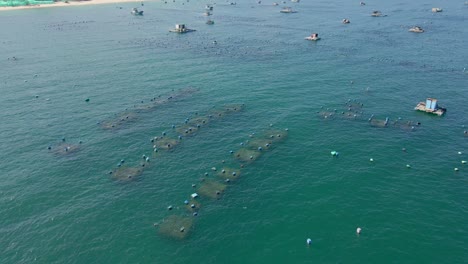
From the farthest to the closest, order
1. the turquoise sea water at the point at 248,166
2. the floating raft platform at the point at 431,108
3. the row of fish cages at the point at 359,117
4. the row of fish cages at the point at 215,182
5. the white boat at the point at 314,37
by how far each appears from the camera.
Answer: the white boat at the point at 314,37 < the floating raft platform at the point at 431,108 < the row of fish cages at the point at 359,117 < the row of fish cages at the point at 215,182 < the turquoise sea water at the point at 248,166

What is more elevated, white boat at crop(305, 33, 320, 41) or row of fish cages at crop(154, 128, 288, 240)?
white boat at crop(305, 33, 320, 41)

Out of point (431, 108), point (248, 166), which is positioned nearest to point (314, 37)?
point (431, 108)

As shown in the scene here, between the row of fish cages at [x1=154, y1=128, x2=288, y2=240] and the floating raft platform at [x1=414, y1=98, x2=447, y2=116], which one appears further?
the floating raft platform at [x1=414, y1=98, x2=447, y2=116]

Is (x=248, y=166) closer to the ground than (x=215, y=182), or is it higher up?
higher up

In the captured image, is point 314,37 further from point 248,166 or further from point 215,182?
point 215,182

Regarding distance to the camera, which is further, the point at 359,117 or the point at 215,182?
the point at 359,117

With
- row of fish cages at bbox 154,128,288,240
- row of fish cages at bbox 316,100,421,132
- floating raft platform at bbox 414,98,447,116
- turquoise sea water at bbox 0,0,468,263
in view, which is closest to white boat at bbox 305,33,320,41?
turquoise sea water at bbox 0,0,468,263

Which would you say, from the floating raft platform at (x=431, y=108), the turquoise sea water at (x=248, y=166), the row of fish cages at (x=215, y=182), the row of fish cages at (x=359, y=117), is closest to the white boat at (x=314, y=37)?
the turquoise sea water at (x=248, y=166)

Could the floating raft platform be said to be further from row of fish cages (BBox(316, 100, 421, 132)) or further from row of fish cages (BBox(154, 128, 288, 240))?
row of fish cages (BBox(154, 128, 288, 240))

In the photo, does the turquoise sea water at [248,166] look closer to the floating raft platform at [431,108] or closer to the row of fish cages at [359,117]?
the row of fish cages at [359,117]

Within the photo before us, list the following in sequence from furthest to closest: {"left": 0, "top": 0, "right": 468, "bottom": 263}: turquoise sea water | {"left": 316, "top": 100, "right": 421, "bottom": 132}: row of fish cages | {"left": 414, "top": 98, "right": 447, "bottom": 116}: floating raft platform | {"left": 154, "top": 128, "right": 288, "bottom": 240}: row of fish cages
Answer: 1. {"left": 414, "top": 98, "right": 447, "bottom": 116}: floating raft platform
2. {"left": 316, "top": 100, "right": 421, "bottom": 132}: row of fish cages
3. {"left": 154, "top": 128, "right": 288, "bottom": 240}: row of fish cages
4. {"left": 0, "top": 0, "right": 468, "bottom": 263}: turquoise sea water
